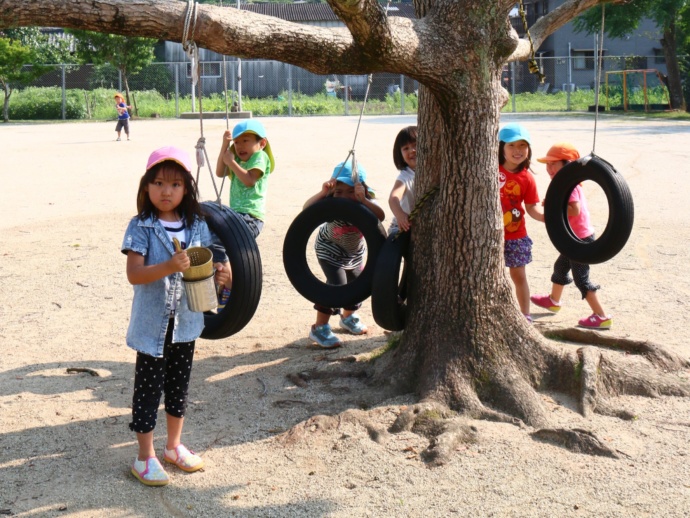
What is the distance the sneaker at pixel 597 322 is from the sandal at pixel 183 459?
3.26 m

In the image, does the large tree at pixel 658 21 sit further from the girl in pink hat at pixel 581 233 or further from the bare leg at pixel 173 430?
the bare leg at pixel 173 430

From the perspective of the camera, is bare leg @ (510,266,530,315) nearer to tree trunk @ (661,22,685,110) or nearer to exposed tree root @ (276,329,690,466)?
exposed tree root @ (276,329,690,466)

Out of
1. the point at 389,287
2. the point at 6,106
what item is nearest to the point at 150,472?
the point at 389,287

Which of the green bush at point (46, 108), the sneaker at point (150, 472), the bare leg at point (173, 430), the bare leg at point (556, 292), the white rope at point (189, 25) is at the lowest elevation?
the sneaker at point (150, 472)

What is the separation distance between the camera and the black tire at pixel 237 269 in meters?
4.42

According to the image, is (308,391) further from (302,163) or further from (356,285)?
(302,163)

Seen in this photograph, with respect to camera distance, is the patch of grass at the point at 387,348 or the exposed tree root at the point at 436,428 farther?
the patch of grass at the point at 387,348

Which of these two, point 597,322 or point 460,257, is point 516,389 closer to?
point 460,257

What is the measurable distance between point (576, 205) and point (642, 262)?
8.01 ft

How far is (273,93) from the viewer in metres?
47.8

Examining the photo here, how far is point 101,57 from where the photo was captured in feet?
124

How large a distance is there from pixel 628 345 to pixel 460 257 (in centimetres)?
142

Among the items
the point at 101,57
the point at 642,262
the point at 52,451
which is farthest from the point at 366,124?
the point at 52,451

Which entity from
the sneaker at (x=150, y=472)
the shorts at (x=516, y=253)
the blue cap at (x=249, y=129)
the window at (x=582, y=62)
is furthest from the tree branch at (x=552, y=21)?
the window at (x=582, y=62)
